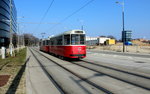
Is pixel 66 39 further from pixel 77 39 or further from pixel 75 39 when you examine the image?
pixel 77 39

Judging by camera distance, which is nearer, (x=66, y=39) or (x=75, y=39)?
(x=75, y=39)

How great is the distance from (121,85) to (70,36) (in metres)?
12.1

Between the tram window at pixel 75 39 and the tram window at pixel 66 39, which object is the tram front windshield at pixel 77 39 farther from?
the tram window at pixel 66 39

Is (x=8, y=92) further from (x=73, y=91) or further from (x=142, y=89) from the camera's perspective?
(x=142, y=89)

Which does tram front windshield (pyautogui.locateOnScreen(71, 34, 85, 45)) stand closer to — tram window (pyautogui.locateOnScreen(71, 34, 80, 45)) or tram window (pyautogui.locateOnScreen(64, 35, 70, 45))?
tram window (pyautogui.locateOnScreen(71, 34, 80, 45))

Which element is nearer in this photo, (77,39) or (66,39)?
(77,39)

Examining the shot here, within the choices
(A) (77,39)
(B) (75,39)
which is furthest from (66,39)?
(A) (77,39)

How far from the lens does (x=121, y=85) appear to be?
9.20 m

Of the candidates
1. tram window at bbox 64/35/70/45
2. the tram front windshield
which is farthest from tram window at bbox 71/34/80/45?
tram window at bbox 64/35/70/45

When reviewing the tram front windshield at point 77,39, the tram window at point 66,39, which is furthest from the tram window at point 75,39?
the tram window at point 66,39

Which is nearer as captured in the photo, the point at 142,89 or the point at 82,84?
the point at 142,89

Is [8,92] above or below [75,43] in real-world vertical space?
below

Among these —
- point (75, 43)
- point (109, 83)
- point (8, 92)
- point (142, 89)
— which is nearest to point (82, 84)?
point (109, 83)

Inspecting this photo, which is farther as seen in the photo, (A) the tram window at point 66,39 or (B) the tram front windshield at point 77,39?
(A) the tram window at point 66,39
